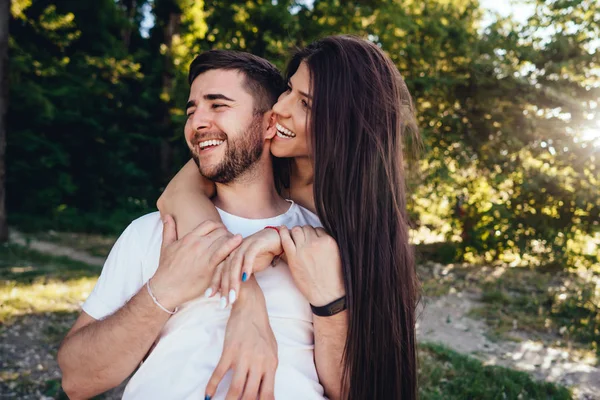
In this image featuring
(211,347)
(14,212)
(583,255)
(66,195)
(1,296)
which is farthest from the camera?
(66,195)

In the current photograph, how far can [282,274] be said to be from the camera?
212 centimetres

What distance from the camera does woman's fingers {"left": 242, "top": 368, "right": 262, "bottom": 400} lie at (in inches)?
69.5

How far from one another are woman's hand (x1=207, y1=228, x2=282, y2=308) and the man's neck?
1.58 feet

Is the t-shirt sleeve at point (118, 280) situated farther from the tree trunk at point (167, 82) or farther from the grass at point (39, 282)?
the tree trunk at point (167, 82)

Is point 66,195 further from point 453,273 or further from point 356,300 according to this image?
point 356,300

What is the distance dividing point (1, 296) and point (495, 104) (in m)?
8.27

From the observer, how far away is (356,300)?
193 cm

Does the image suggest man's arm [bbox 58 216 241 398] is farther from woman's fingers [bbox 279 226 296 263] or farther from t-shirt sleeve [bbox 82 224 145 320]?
woman's fingers [bbox 279 226 296 263]

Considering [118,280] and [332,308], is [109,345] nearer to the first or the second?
[118,280]

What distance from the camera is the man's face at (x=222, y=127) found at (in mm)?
2365

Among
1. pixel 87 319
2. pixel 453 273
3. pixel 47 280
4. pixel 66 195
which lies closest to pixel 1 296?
pixel 47 280

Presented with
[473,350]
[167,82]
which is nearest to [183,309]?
[473,350]

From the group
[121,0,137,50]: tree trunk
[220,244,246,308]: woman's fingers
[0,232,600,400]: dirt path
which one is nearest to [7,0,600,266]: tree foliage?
[0,232,600,400]: dirt path

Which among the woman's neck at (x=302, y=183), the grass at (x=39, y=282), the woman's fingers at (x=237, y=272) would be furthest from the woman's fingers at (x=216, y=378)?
the grass at (x=39, y=282)
